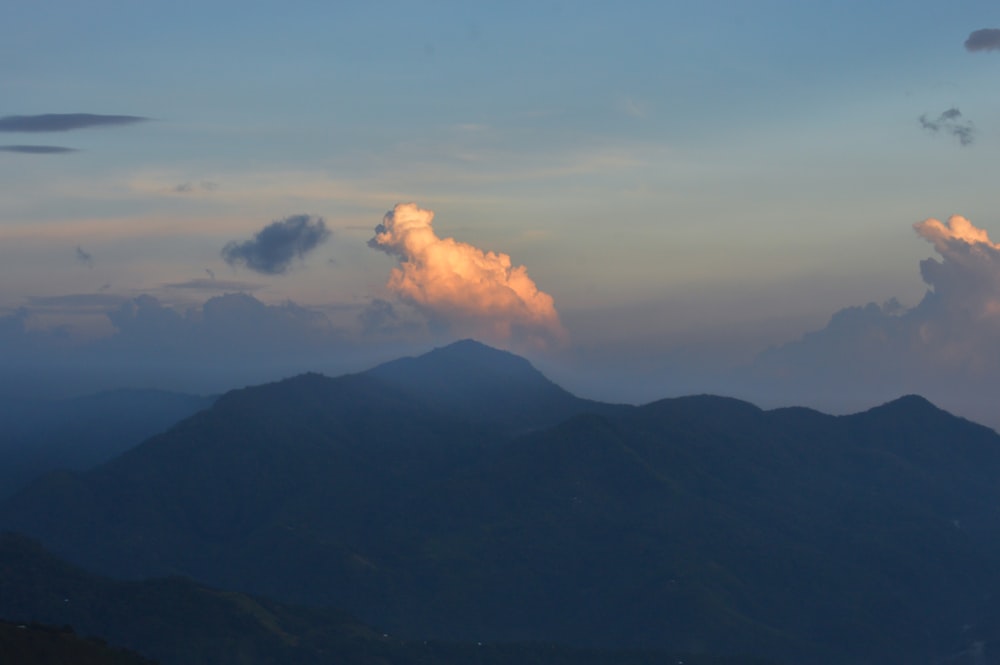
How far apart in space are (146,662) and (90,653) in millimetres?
10354

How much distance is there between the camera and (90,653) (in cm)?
17238

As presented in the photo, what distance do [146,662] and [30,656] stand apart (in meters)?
19.7

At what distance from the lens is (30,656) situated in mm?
165000

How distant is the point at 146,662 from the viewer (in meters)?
180

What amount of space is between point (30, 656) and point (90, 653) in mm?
9414

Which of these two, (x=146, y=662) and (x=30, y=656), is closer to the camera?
(x=30, y=656)
